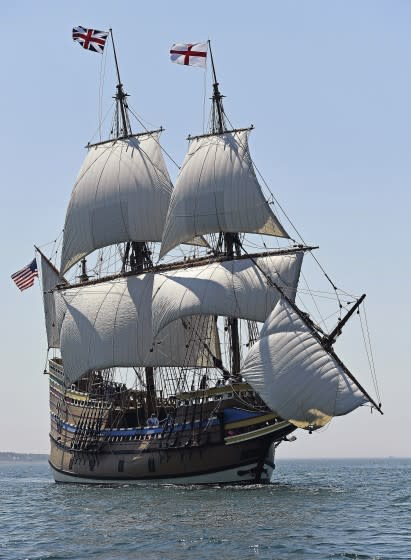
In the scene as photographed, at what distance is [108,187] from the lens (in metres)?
74.4

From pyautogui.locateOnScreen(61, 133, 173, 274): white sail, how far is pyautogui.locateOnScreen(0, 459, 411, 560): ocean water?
21.0 meters

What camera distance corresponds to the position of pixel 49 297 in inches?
3241

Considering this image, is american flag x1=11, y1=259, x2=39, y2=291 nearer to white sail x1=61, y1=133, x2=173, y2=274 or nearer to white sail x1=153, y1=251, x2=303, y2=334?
white sail x1=61, y1=133, x2=173, y2=274

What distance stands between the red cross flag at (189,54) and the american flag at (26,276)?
70.4 ft

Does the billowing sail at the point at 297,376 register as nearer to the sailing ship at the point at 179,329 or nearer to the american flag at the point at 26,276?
the sailing ship at the point at 179,329

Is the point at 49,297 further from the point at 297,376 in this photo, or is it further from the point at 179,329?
the point at 297,376

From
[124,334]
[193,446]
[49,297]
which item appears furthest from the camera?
[49,297]

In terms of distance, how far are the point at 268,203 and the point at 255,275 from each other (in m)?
4.39

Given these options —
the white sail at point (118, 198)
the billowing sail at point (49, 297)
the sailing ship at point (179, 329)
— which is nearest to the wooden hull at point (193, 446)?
the sailing ship at point (179, 329)

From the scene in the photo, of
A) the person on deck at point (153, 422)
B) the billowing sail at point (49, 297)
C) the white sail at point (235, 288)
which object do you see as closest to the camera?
the white sail at point (235, 288)

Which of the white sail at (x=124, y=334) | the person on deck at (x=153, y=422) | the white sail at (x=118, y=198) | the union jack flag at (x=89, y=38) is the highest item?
the union jack flag at (x=89, y=38)

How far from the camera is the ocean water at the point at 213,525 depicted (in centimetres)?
3466

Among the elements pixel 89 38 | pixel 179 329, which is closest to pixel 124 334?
pixel 179 329

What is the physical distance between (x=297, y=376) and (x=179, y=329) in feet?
58.5
